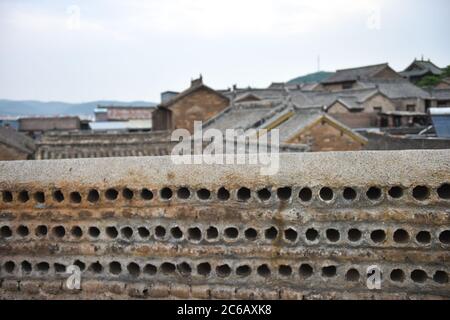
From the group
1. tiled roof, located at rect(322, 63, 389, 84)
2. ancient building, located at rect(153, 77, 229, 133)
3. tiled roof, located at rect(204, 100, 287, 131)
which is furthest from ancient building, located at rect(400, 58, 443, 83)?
tiled roof, located at rect(204, 100, 287, 131)

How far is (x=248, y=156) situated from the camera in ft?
20.4

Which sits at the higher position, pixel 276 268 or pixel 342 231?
pixel 342 231

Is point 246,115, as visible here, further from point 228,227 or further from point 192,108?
point 228,227

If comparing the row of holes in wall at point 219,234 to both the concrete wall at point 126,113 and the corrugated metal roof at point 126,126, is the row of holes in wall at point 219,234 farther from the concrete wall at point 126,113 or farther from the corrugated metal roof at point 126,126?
the concrete wall at point 126,113

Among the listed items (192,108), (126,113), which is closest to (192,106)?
(192,108)

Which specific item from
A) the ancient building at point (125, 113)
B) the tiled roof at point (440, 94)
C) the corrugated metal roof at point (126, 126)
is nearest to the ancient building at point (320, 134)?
the corrugated metal roof at point (126, 126)

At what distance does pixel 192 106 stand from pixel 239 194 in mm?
28604

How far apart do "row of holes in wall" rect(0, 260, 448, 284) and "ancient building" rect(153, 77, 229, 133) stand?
26.7 m

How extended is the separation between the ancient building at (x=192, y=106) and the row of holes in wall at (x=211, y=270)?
2675 centimetres

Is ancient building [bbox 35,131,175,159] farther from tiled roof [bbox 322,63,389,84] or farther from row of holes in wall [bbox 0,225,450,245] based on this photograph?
tiled roof [bbox 322,63,389,84]

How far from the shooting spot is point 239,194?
237 inches

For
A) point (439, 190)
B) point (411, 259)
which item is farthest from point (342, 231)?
point (439, 190)

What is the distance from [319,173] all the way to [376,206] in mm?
820
